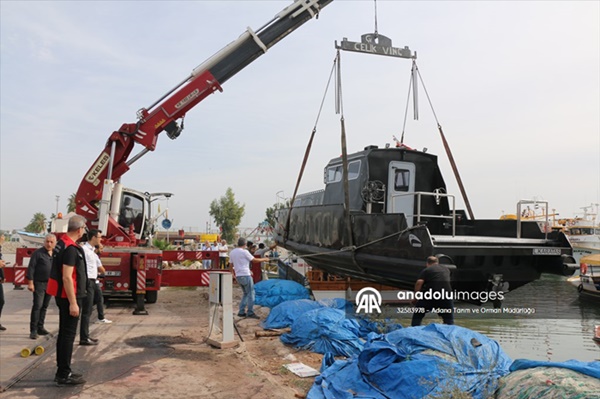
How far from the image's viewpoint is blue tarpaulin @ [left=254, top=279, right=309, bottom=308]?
35.6 feet

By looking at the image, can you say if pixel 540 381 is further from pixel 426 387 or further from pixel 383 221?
pixel 383 221

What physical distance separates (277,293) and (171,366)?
17.3ft

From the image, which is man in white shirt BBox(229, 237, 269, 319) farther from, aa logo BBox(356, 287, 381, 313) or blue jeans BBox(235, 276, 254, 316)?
aa logo BBox(356, 287, 381, 313)

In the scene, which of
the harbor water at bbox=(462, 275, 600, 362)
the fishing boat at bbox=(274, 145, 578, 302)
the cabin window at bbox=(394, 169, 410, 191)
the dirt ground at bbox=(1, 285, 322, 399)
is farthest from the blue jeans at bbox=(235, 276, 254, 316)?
the harbor water at bbox=(462, 275, 600, 362)

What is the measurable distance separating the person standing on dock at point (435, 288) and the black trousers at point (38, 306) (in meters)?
5.76

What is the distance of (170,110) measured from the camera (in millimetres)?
11609

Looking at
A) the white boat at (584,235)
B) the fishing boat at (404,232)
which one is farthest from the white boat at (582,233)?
the fishing boat at (404,232)

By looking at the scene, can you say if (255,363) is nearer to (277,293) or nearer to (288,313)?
(288,313)

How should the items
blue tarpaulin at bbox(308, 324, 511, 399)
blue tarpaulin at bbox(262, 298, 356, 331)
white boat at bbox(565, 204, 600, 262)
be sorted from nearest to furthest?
blue tarpaulin at bbox(308, 324, 511, 399), blue tarpaulin at bbox(262, 298, 356, 331), white boat at bbox(565, 204, 600, 262)

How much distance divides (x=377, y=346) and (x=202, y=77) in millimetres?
8703

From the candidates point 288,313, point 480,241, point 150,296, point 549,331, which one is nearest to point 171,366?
point 288,313

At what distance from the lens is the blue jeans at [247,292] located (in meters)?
9.30

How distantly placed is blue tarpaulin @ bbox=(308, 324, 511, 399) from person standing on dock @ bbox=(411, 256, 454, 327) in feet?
4.36

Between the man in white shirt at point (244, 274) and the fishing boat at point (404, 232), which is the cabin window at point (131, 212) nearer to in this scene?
the fishing boat at point (404, 232)
